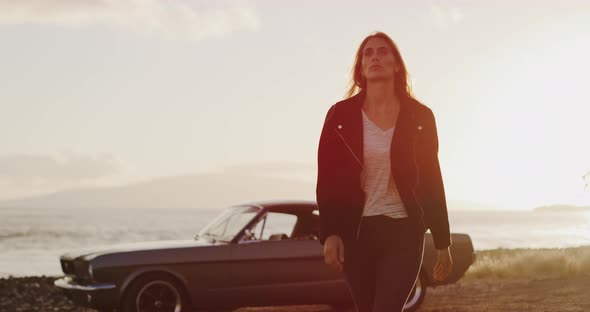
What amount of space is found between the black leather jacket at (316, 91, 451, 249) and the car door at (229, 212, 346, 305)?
6.51 metres

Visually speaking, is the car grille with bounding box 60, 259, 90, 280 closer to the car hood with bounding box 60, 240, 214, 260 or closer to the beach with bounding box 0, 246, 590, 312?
the car hood with bounding box 60, 240, 214, 260

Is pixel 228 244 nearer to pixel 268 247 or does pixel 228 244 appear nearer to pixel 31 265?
pixel 268 247

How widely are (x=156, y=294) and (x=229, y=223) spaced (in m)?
1.30

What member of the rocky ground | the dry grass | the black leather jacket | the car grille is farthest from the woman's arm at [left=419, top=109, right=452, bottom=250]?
the dry grass

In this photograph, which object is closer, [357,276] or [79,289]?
[357,276]

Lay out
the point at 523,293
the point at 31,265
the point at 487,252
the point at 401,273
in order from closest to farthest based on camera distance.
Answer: the point at 401,273, the point at 523,293, the point at 487,252, the point at 31,265

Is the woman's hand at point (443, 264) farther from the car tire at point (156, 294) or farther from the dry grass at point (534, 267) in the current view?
Result: the dry grass at point (534, 267)

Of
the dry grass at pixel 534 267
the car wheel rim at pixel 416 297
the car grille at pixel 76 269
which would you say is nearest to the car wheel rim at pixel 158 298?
the car grille at pixel 76 269

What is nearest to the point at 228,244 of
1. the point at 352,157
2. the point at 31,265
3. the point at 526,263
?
the point at 352,157

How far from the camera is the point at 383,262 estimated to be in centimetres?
423

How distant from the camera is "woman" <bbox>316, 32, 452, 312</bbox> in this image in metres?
4.21

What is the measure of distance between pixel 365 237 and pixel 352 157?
0.38 meters

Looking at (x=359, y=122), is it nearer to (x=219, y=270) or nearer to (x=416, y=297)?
(x=219, y=270)

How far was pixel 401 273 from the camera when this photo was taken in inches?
165
